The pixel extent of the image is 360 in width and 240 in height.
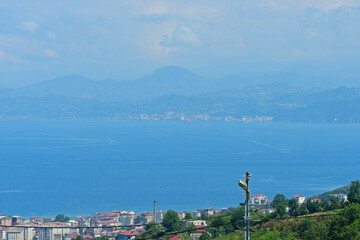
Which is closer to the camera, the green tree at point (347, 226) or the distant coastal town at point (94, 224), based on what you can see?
the green tree at point (347, 226)

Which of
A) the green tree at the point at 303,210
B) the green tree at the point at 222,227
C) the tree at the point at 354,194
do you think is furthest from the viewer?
the green tree at the point at 303,210

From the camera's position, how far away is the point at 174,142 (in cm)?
9356

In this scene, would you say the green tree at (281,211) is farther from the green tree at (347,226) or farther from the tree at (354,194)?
the green tree at (347,226)

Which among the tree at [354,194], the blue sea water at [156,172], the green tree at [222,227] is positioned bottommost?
the green tree at [222,227]

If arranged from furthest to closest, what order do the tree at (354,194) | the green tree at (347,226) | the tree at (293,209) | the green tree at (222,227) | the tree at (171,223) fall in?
the tree at (171,223), the tree at (293,209), the green tree at (222,227), the tree at (354,194), the green tree at (347,226)

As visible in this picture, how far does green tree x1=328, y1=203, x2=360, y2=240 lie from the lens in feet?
41.1

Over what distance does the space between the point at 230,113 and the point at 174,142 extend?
4195 inches

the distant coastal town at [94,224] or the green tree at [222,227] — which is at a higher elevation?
the distant coastal town at [94,224]

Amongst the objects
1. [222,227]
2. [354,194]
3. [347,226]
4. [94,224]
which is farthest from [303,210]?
[94,224]

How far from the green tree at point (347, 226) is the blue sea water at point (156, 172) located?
2702 cm

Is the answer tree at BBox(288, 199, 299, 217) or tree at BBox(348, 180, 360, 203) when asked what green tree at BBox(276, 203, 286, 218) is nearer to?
tree at BBox(288, 199, 299, 217)

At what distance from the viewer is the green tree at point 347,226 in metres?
12.5

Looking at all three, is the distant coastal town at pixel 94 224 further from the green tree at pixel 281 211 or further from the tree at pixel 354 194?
the green tree at pixel 281 211

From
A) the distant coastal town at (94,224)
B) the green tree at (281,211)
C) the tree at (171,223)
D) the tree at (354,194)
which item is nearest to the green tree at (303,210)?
the green tree at (281,211)
